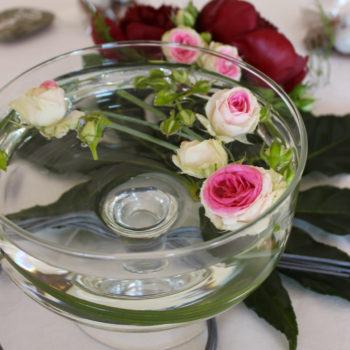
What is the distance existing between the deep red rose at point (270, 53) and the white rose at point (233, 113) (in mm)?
131

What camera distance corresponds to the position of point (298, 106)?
1.97 ft

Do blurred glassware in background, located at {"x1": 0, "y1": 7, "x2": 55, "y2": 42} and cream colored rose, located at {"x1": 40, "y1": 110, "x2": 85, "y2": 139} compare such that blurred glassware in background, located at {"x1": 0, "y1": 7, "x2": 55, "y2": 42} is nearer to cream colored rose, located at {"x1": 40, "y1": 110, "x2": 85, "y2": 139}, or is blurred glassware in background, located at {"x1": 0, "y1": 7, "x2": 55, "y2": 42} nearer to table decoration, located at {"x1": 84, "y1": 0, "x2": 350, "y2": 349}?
table decoration, located at {"x1": 84, "y1": 0, "x2": 350, "y2": 349}

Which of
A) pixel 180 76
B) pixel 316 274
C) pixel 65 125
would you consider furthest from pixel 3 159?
pixel 316 274

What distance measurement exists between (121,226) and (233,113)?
5.2 inches

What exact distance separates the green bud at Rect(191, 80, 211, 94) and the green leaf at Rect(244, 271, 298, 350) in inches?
6.0

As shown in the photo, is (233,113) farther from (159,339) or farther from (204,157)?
(159,339)

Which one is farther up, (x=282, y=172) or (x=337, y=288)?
(x=282, y=172)

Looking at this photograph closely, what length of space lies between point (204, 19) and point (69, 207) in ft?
0.80

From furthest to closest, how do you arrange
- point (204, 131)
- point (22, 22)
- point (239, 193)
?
point (22, 22), point (204, 131), point (239, 193)

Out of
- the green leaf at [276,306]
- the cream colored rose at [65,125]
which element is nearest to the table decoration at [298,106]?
the green leaf at [276,306]

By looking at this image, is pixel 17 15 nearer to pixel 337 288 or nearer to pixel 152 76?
pixel 152 76

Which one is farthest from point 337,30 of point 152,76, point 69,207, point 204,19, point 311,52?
point 69,207

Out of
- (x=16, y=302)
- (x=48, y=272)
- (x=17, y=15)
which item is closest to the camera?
(x=48, y=272)

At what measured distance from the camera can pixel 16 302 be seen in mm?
476
